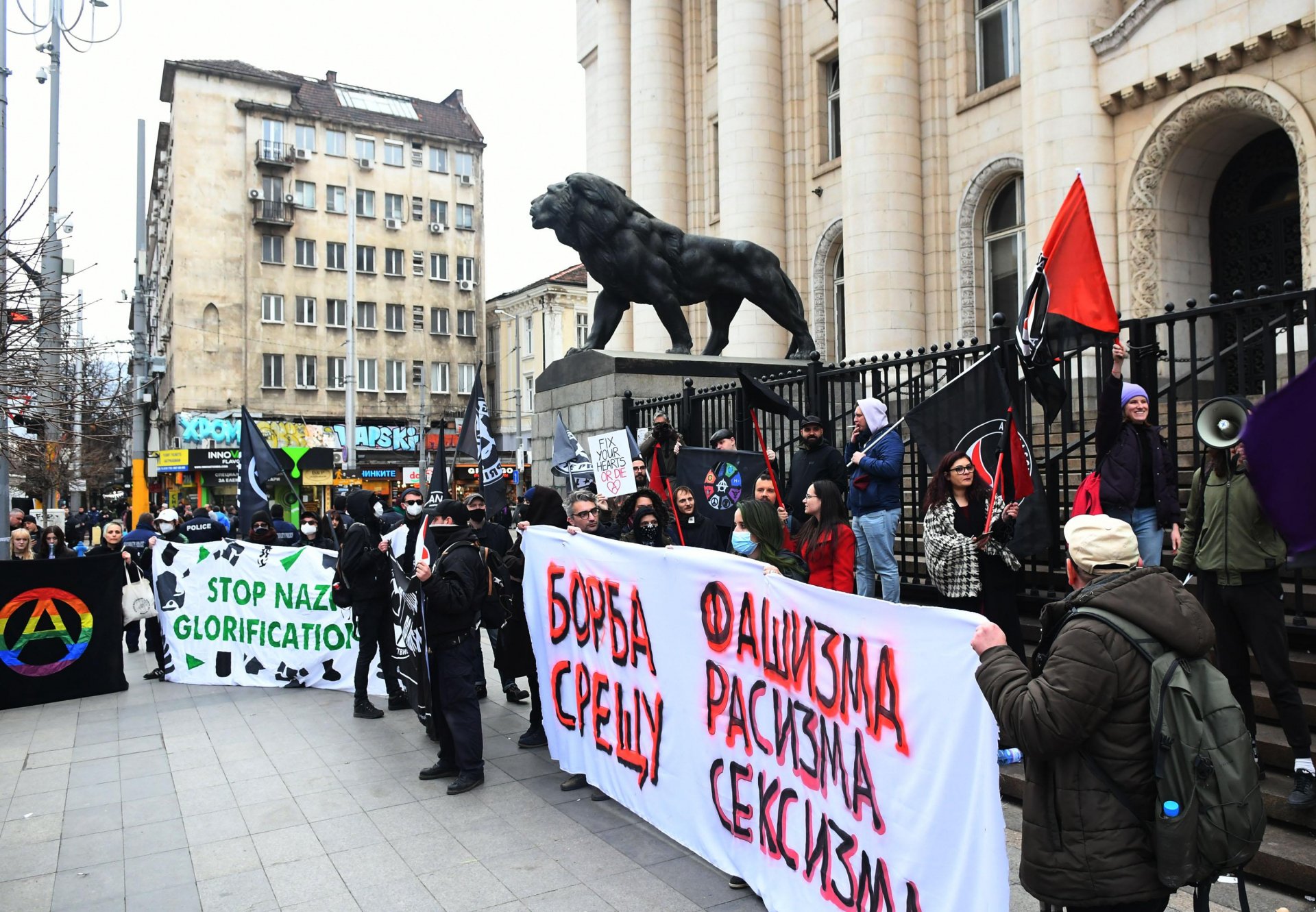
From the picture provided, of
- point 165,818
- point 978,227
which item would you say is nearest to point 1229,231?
point 978,227

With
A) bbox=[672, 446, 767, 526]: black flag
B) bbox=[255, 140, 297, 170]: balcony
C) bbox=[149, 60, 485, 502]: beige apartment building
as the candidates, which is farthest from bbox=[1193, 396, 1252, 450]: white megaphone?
bbox=[255, 140, 297, 170]: balcony

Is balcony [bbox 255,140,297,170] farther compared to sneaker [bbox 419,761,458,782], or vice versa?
balcony [bbox 255,140,297,170]

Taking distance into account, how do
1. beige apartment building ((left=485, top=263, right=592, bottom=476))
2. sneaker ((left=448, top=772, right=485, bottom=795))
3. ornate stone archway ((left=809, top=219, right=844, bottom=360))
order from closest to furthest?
sneaker ((left=448, top=772, right=485, bottom=795)) < ornate stone archway ((left=809, top=219, right=844, bottom=360)) < beige apartment building ((left=485, top=263, right=592, bottom=476))

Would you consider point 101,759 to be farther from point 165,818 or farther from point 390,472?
point 390,472

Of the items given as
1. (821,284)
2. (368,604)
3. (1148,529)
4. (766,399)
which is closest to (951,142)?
(821,284)

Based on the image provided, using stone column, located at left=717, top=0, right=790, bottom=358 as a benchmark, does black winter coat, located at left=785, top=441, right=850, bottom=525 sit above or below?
below

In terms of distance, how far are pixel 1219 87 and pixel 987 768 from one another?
1384 cm

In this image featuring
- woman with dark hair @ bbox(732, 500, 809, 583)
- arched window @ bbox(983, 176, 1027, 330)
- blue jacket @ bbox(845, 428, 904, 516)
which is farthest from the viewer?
arched window @ bbox(983, 176, 1027, 330)

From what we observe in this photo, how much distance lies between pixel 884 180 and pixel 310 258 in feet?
135

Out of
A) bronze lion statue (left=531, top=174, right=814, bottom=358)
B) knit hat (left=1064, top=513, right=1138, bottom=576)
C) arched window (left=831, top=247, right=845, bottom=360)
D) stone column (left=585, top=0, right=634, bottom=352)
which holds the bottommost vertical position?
knit hat (left=1064, top=513, right=1138, bottom=576)

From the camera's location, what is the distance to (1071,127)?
14797 millimetres

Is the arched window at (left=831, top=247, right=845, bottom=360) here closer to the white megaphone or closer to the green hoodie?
the green hoodie

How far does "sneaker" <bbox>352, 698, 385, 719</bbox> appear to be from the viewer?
870 centimetres

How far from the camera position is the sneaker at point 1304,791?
4.52 m
